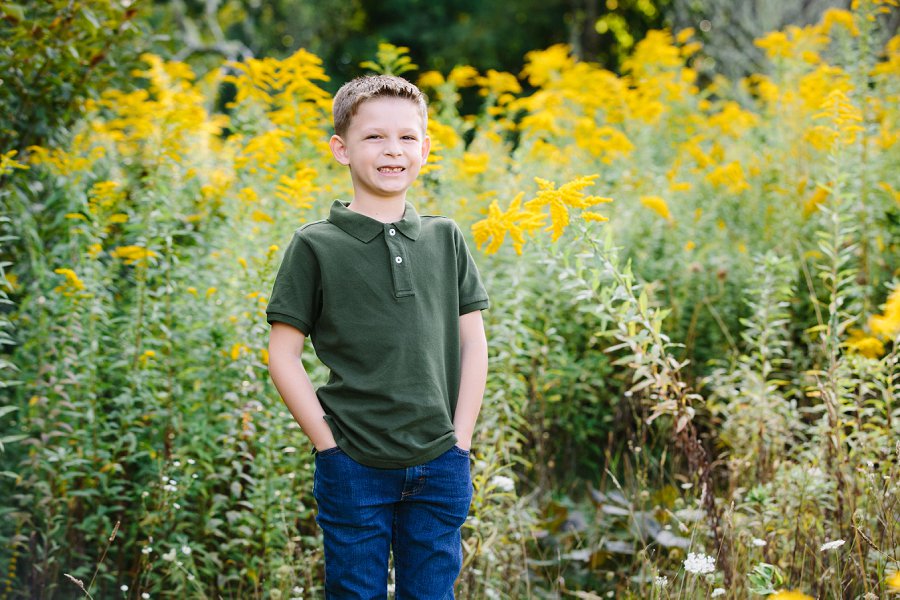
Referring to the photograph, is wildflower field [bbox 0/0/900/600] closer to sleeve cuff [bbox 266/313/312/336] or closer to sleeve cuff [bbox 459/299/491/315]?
sleeve cuff [bbox 459/299/491/315]

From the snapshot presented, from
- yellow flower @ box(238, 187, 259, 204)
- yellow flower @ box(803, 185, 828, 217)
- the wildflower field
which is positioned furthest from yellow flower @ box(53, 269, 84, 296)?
yellow flower @ box(803, 185, 828, 217)

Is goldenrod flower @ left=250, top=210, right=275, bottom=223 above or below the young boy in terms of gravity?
above

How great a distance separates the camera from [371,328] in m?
1.76

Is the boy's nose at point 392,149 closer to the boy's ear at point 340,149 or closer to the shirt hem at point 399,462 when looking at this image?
the boy's ear at point 340,149

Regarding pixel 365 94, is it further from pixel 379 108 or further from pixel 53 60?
pixel 53 60

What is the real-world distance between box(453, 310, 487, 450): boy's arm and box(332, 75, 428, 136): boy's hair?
449 millimetres

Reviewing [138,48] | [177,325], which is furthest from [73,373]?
[138,48]

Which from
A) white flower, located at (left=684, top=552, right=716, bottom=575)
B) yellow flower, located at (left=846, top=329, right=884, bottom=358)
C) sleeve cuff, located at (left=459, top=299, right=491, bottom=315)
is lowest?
white flower, located at (left=684, top=552, right=716, bottom=575)

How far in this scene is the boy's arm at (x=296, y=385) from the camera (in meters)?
1.75

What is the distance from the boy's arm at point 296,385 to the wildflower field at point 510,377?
2.49 ft

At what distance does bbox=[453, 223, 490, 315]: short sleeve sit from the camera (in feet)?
6.31

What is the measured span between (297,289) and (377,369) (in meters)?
0.23

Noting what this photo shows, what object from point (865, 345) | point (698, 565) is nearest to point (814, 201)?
point (865, 345)

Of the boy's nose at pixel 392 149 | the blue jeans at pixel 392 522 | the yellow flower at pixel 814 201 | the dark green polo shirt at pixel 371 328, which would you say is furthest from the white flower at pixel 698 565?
the yellow flower at pixel 814 201
